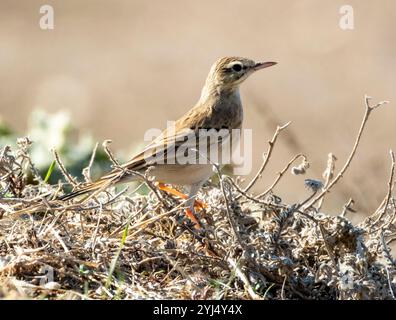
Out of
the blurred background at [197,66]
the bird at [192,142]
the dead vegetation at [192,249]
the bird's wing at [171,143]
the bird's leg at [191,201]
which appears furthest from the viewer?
the blurred background at [197,66]

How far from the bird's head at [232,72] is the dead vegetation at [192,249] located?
180cm

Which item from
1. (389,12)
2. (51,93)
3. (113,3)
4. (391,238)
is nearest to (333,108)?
(389,12)

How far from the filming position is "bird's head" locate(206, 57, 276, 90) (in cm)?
891

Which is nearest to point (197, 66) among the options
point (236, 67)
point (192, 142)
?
point (236, 67)

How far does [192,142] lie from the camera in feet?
26.5

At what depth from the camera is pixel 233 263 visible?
6.59 m

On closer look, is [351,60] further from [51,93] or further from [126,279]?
[126,279]

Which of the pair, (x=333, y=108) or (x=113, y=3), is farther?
(x=113, y=3)

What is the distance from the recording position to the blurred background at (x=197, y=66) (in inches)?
595

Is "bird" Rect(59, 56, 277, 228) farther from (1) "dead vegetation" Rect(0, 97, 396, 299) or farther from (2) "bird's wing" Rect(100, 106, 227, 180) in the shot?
(1) "dead vegetation" Rect(0, 97, 396, 299)

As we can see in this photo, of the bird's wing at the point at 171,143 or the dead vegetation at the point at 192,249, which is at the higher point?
the bird's wing at the point at 171,143

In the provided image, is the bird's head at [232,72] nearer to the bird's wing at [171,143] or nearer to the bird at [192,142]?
the bird at [192,142]

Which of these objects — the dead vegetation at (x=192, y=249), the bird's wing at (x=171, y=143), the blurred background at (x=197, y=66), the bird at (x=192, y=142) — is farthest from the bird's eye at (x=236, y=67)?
the blurred background at (x=197, y=66)
